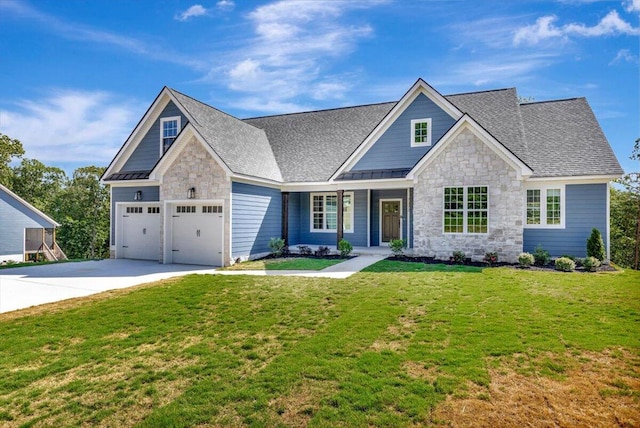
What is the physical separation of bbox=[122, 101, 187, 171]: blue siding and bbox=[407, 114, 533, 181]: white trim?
1101 centimetres

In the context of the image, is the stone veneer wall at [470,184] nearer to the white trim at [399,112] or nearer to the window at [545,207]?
the window at [545,207]

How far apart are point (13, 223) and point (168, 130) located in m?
17.5

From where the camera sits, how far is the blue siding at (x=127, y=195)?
54.9 ft

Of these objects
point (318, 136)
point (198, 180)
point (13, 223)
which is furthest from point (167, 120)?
point (13, 223)

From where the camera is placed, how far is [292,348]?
224 inches

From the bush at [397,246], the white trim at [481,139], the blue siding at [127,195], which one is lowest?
the bush at [397,246]

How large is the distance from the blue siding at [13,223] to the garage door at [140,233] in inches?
595

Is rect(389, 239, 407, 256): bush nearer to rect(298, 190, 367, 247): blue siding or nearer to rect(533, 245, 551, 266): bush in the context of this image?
rect(298, 190, 367, 247): blue siding

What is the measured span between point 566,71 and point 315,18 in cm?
954

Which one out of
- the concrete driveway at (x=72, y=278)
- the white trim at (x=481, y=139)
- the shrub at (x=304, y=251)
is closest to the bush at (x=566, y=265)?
the white trim at (x=481, y=139)

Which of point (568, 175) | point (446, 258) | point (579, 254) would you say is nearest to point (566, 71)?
point (568, 175)

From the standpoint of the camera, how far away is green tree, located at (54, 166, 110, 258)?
126ft

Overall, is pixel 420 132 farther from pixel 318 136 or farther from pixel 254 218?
pixel 254 218

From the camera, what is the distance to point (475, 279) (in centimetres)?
1062
